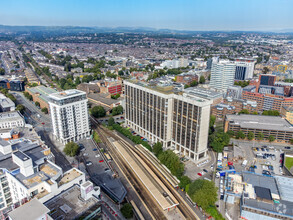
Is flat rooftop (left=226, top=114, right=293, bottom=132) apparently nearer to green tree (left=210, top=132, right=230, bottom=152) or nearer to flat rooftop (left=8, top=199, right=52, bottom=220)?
green tree (left=210, top=132, right=230, bottom=152)

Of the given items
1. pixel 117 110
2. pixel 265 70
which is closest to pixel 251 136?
pixel 117 110

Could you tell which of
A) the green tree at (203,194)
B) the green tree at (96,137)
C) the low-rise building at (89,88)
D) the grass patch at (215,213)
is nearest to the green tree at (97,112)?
the green tree at (96,137)

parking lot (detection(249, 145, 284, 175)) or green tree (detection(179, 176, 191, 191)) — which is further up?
green tree (detection(179, 176, 191, 191))

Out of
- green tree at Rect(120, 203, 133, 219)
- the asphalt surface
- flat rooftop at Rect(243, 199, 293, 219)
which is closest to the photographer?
flat rooftop at Rect(243, 199, 293, 219)

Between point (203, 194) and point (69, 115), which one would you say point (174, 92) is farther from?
point (69, 115)

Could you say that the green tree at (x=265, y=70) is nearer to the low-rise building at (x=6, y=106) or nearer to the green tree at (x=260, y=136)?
the green tree at (x=260, y=136)

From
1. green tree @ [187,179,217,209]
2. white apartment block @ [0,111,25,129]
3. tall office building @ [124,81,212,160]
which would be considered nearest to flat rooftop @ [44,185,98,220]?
green tree @ [187,179,217,209]

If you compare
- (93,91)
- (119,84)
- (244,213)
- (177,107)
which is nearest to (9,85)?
(93,91)
